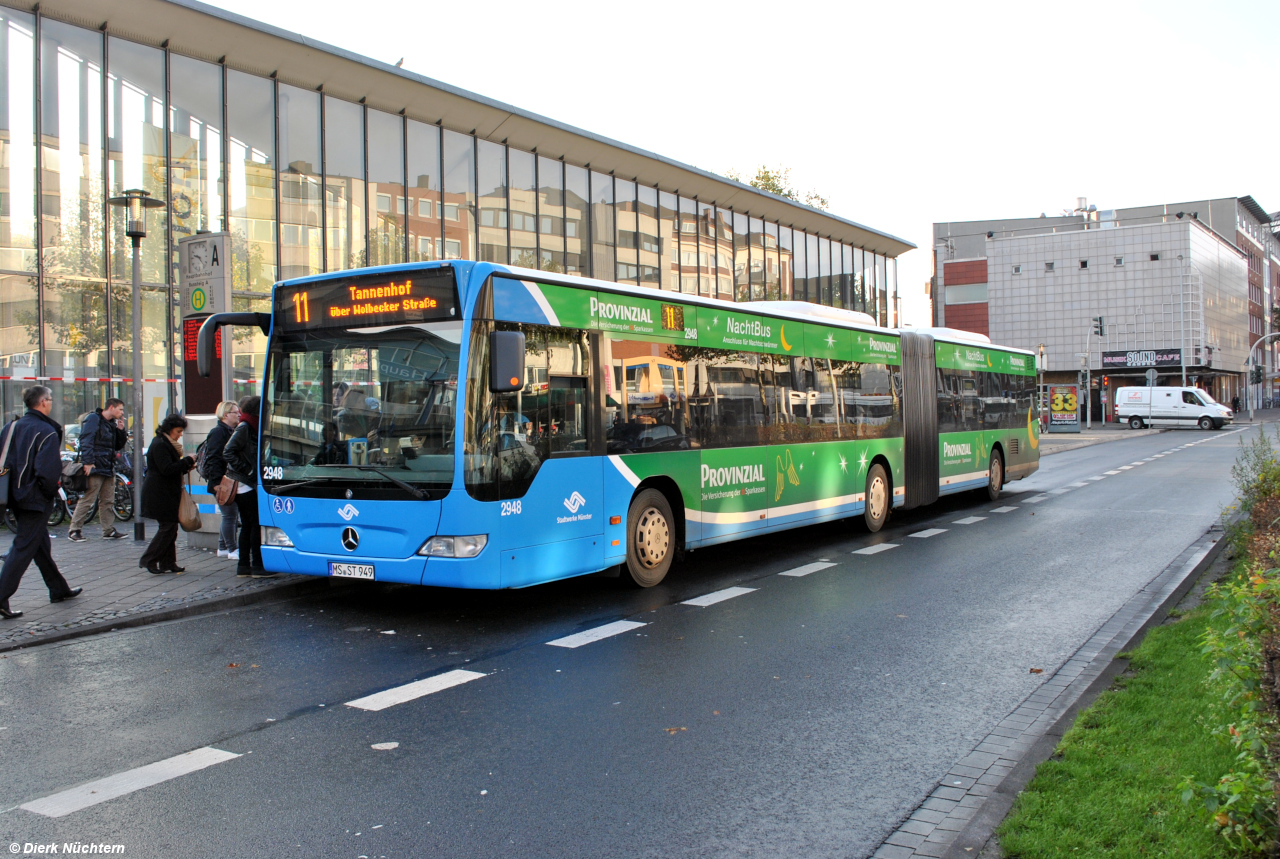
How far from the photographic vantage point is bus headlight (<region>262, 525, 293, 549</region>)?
330 inches

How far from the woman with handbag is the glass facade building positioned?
5.01 m

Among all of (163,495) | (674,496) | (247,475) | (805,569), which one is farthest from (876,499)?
(163,495)

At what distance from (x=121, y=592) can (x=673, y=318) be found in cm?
578

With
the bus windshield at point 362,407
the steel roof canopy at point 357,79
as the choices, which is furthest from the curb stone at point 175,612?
the steel roof canopy at point 357,79

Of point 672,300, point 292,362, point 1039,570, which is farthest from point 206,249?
point 1039,570

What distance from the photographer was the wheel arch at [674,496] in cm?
956

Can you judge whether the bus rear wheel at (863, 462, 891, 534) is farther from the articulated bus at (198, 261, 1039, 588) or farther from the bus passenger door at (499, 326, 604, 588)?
the bus passenger door at (499, 326, 604, 588)

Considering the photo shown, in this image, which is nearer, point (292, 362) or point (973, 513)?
point (292, 362)

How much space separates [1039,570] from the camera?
34.1ft

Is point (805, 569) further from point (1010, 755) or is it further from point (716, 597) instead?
point (1010, 755)

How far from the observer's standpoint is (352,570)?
26.1 feet

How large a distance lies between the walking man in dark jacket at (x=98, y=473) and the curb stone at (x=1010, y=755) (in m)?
11.9

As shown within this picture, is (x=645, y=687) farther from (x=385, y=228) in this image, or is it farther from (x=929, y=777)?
(x=385, y=228)

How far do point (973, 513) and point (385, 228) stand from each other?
49.3 ft
